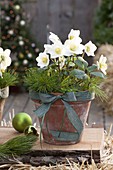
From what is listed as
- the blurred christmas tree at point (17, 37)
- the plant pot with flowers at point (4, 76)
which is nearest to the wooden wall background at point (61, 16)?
the blurred christmas tree at point (17, 37)

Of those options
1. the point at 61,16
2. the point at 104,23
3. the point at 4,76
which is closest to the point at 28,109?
the point at 104,23

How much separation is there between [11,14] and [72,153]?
3931 mm

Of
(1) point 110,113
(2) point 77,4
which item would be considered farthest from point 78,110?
(2) point 77,4

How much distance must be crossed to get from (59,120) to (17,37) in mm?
3761

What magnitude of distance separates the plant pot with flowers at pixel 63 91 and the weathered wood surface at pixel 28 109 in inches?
85.9

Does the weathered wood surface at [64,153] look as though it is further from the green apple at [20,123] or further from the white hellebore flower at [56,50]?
the white hellebore flower at [56,50]

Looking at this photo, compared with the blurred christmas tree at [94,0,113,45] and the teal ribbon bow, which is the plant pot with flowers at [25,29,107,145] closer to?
the teal ribbon bow

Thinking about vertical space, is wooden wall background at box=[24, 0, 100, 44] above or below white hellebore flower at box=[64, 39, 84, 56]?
above

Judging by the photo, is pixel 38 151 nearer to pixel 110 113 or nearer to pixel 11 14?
pixel 110 113

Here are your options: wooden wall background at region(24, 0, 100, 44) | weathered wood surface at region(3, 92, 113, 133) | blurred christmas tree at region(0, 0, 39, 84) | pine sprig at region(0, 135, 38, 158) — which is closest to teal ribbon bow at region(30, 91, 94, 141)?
→ pine sprig at region(0, 135, 38, 158)

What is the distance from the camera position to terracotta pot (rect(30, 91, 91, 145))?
2090mm

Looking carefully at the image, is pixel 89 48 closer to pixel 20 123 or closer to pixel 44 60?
pixel 44 60

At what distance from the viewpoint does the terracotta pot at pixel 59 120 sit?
2.09 meters

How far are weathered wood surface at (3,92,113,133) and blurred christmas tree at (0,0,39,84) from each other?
318 mm
